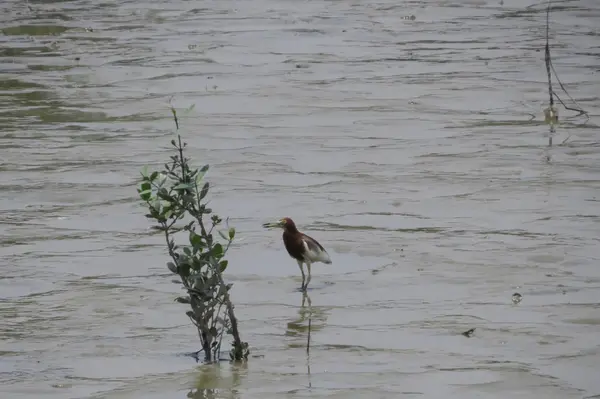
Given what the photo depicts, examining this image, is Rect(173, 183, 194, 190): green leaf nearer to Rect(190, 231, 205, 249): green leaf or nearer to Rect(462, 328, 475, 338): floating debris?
Rect(190, 231, 205, 249): green leaf

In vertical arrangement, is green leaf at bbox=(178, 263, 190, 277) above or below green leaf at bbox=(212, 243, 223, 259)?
below

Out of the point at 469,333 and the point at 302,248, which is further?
the point at 302,248

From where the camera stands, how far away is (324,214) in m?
9.10

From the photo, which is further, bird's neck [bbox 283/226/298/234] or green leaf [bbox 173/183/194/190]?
bird's neck [bbox 283/226/298/234]

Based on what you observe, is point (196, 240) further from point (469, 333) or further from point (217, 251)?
point (469, 333)

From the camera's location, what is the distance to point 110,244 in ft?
27.9

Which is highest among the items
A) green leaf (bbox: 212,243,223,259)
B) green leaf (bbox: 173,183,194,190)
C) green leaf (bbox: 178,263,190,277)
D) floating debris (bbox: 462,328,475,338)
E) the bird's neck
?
green leaf (bbox: 173,183,194,190)

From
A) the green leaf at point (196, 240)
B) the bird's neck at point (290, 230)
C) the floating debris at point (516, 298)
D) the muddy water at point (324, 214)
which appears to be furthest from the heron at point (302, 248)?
the green leaf at point (196, 240)

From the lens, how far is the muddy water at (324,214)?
6.14 metres

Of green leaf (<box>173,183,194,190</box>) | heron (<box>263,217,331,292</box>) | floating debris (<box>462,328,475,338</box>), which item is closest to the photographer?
green leaf (<box>173,183,194,190</box>)

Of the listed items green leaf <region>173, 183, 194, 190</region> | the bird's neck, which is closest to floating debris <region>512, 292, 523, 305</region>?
the bird's neck

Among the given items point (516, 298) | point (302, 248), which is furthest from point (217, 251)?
point (516, 298)

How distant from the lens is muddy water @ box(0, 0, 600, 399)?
6.14m

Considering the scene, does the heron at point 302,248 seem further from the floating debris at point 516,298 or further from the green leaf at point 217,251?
Result: the green leaf at point 217,251
